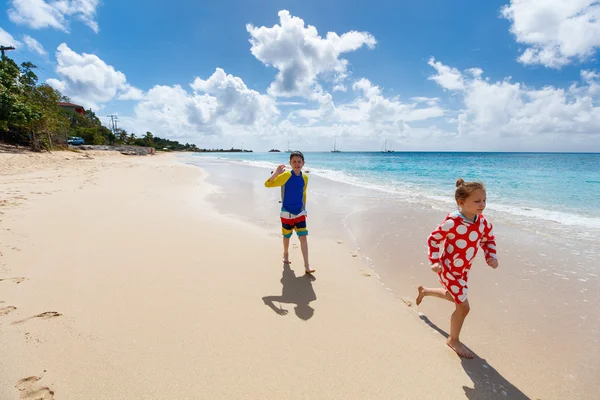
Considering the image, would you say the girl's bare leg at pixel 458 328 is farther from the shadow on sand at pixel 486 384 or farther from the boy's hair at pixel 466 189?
the boy's hair at pixel 466 189

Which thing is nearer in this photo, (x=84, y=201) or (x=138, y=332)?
(x=138, y=332)

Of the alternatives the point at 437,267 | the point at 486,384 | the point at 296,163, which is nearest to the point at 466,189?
the point at 437,267

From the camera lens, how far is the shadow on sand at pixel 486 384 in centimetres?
214

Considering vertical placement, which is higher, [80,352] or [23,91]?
[23,91]

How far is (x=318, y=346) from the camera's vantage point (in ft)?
8.31

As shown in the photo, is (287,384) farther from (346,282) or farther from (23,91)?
(23,91)

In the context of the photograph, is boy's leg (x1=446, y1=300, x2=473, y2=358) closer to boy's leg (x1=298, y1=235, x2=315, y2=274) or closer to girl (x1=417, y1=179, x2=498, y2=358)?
girl (x1=417, y1=179, x2=498, y2=358)

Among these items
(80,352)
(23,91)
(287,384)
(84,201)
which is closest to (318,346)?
(287,384)

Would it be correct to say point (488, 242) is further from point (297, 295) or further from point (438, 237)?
point (297, 295)

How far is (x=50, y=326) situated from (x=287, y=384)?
7.69 ft

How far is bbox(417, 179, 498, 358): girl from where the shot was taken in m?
2.52

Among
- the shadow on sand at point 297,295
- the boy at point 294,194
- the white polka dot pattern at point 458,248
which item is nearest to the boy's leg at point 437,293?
the white polka dot pattern at point 458,248

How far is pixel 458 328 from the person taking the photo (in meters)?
2.59

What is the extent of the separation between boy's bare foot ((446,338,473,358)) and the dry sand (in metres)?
0.06
